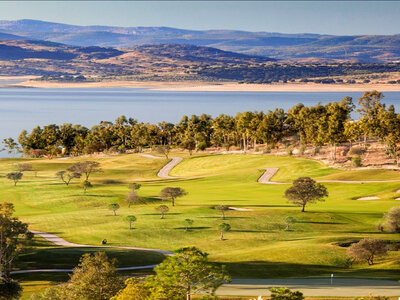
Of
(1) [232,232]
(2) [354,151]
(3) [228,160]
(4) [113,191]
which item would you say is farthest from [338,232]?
(3) [228,160]

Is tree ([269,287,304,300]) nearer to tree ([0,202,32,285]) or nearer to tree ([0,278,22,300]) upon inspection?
tree ([0,278,22,300])

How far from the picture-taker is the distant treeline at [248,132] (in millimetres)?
111812

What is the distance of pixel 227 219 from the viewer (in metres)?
64.5

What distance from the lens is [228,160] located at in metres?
127

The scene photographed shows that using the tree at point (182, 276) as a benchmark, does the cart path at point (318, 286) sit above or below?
below

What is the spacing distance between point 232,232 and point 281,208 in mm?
13581

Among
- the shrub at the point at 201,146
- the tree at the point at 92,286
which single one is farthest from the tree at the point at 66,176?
the tree at the point at 92,286

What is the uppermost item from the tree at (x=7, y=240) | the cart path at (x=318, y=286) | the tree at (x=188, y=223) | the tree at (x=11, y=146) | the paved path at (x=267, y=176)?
the tree at (x=7, y=240)

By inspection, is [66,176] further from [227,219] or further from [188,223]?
[188,223]

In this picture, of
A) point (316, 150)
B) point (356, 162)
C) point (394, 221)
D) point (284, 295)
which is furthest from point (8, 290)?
point (316, 150)

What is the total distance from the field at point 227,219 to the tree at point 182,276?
43.1 feet

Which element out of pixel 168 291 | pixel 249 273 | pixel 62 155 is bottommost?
pixel 62 155

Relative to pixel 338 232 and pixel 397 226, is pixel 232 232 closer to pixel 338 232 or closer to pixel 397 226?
pixel 338 232

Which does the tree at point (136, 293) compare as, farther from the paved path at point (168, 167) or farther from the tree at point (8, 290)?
the paved path at point (168, 167)
